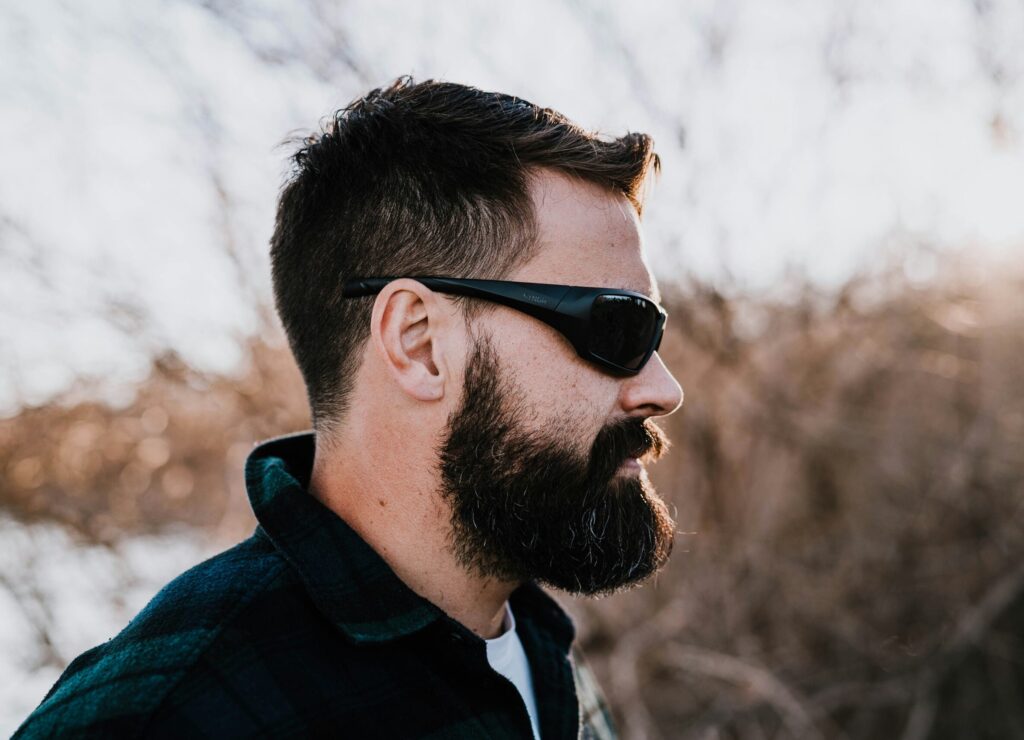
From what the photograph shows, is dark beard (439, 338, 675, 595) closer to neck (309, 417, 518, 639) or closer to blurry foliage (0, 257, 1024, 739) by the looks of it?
neck (309, 417, 518, 639)

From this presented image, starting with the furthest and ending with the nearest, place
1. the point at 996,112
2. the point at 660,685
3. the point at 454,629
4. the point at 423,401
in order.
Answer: the point at 660,685, the point at 996,112, the point at 423,401, the point at 454,629

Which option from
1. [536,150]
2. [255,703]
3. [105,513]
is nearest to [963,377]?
[536,150]

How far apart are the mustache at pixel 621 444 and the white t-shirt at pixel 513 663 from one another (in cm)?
53

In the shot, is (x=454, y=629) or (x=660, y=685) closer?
(x=454, y=629)

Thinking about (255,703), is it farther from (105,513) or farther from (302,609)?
(105,513)

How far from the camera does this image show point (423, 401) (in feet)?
6.42

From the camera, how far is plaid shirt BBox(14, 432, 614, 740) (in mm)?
1396

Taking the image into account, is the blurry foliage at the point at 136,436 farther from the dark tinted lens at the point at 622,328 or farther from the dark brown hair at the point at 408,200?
the dark tinted lens at the point at 622,328

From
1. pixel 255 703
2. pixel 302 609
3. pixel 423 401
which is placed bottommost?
pixel 255 703

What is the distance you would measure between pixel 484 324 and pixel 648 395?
19.5 inches

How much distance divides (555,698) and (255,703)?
35.8 inches

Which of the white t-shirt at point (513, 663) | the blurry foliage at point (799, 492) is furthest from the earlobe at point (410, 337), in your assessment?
the blurry foliage at point (799, 492)

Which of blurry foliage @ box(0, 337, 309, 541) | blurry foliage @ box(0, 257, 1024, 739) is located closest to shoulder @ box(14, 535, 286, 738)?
blurry foliage @ box(0, 337, 309, 541)

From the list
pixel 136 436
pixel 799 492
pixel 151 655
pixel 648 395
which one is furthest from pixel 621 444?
pixel 136 436
